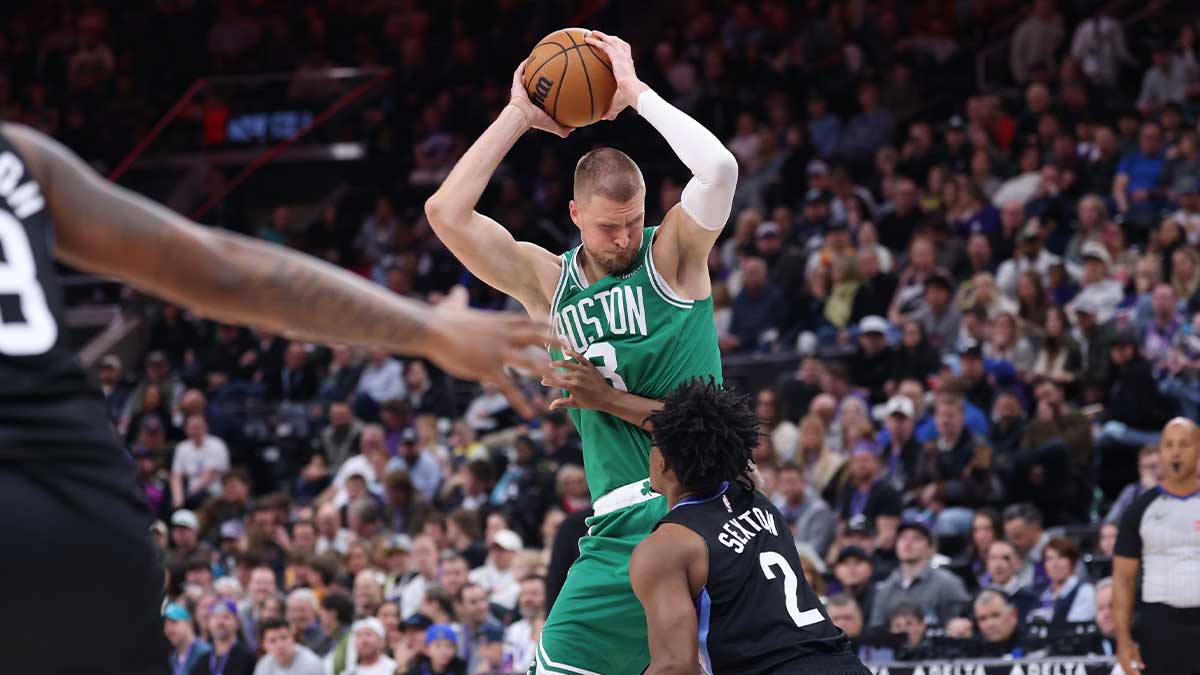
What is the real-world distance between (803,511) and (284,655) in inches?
161

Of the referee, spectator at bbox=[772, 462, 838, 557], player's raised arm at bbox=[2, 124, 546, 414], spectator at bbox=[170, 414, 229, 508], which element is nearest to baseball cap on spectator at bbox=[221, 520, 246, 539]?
spectator at bbox=[170, 414, 229, 508]

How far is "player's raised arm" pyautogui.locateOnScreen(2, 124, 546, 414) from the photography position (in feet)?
8.07

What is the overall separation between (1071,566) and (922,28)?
36.4 ft

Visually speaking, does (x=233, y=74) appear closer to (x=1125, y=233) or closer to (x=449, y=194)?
(x=1125, y=233)

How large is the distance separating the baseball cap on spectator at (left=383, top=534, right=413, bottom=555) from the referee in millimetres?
6442

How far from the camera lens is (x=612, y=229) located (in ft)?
18.5

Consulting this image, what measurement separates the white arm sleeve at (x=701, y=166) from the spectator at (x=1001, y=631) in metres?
5.59

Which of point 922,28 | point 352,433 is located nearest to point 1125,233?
point 922,28

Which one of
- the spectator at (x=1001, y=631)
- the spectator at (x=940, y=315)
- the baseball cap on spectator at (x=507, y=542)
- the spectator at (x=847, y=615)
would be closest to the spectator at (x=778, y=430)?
the spectator at (x=940, y=315)

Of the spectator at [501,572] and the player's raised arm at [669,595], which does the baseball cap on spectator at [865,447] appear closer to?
the spectator at [501,572]

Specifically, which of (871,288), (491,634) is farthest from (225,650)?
(871,288)

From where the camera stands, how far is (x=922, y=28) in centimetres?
2039

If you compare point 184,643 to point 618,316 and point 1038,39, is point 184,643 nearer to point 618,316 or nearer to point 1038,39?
point 618,316

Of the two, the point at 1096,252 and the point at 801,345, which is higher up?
the point at 1096,252
